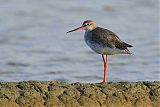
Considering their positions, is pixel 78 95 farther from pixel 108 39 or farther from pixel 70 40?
pixel 70 40

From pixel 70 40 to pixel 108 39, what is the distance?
709cm

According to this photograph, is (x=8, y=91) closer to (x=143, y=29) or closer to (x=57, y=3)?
(x=143, y=29)

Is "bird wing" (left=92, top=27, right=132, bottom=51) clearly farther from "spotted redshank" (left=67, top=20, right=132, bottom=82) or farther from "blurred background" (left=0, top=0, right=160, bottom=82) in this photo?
"blurred background" (left=0, top=0, right=160, bottom=82)

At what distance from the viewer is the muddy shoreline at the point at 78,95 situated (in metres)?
8.87

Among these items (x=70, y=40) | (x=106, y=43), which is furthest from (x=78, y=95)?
(x=70, y=40)

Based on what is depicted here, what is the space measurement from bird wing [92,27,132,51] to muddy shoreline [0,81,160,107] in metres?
0.92

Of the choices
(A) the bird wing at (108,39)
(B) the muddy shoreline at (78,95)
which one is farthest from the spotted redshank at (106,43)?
(B) the muddy shoreline at (78,95)

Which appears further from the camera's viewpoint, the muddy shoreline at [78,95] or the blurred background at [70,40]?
the blurred background at [70,40]

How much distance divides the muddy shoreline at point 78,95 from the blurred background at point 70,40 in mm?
3310

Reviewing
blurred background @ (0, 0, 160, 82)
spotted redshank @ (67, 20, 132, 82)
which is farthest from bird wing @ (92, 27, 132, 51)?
blurred background @ (0, 0, 160, 82)

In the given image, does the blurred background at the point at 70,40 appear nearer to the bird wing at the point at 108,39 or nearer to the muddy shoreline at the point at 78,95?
the bird wing at the point at 108,39

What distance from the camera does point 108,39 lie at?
10.4 meters

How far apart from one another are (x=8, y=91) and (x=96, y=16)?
41.8ft

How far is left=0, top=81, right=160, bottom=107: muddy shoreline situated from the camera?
8.87 meters
